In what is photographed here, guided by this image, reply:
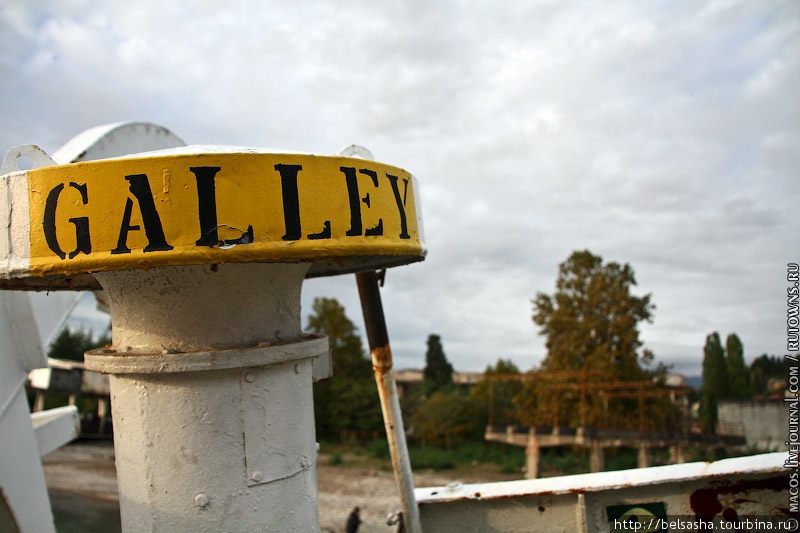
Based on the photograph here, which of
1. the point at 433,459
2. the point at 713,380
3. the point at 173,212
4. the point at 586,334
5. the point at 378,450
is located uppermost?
the point at 173,212

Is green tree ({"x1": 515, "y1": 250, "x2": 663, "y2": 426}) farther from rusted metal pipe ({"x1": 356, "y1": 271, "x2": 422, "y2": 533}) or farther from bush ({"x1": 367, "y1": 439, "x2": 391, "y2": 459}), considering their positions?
rusted metal pipe ({"x1": 356, "y1": 271, "x2": 422, "y2": 533})

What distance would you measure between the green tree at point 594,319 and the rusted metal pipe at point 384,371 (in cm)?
2305

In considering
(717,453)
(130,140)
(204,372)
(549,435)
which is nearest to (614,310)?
(717,453)

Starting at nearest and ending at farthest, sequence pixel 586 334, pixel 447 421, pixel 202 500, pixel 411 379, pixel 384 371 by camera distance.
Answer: pixel 202 500 → pixel 384 371 → pixel 586 334 → pixel 447 421 → pixel 411 379

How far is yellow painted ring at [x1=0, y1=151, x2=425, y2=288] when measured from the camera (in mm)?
2242

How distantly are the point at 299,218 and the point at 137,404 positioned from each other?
127 centimetres

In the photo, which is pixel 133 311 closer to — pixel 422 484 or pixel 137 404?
pixel 137 404

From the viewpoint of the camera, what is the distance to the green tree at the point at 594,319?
26.3 metres

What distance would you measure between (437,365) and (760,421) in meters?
20.1

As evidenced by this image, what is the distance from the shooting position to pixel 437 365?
4169 cm

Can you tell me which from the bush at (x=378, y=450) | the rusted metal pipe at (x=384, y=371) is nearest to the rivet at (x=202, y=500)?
the rusted metal pipe at (x=384, y=371)

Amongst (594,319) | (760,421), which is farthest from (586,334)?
(760,421)

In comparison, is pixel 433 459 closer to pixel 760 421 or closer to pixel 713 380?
pixel 760 421

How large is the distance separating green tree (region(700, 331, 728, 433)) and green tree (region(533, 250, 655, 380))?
8250mm
